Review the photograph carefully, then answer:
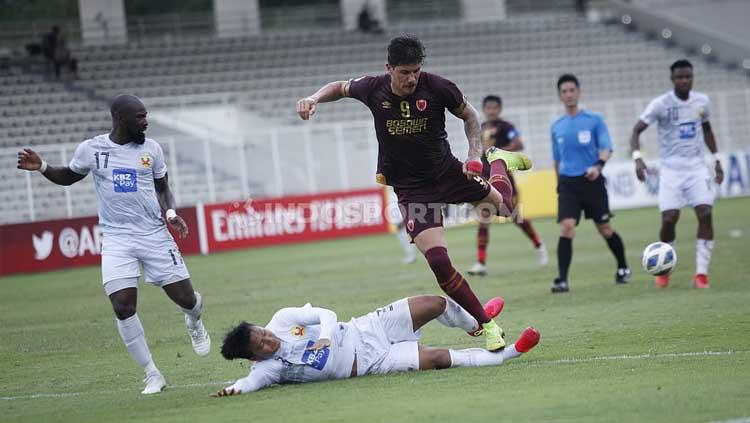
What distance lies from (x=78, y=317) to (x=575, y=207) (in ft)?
23.2

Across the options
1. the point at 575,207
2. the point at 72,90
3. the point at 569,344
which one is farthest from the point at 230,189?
the point at 569,344

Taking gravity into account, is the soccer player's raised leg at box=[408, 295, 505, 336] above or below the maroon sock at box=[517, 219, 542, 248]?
above

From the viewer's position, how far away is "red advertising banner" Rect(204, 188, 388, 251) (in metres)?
29.3

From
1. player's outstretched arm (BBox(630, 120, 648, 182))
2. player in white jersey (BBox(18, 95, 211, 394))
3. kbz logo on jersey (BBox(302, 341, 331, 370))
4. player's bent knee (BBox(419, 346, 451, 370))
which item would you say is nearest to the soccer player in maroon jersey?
player's bent knee (BBox(419, 346, 451, 370))

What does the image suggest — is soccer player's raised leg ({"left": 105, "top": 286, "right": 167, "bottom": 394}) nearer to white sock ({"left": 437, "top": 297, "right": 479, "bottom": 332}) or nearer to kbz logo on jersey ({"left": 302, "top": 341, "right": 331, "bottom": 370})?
kbz logo on jersey ({"left": 302, "top": 341, "right": 331, "bottom": 370})

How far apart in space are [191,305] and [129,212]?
101 centimetres

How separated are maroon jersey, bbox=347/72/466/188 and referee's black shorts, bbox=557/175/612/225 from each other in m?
5.07

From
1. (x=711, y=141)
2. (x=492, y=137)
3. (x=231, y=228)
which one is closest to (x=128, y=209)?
(x=711, y=141)

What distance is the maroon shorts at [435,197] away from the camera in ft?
32.2

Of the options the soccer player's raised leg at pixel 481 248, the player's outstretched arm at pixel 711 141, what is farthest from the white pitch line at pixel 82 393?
the soccer player's raised leg at pixel 481 248

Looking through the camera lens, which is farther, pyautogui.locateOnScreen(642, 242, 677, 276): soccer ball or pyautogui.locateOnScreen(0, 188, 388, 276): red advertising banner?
pyautogui.locateOnScreen(0, 188, 388, 276): red advertising banner

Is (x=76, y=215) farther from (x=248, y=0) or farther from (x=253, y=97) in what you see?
(x=248, y=0)

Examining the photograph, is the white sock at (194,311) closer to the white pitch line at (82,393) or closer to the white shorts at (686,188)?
the white pitch line at (82,393)

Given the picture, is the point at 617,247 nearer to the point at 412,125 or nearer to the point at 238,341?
the point at 412,125
